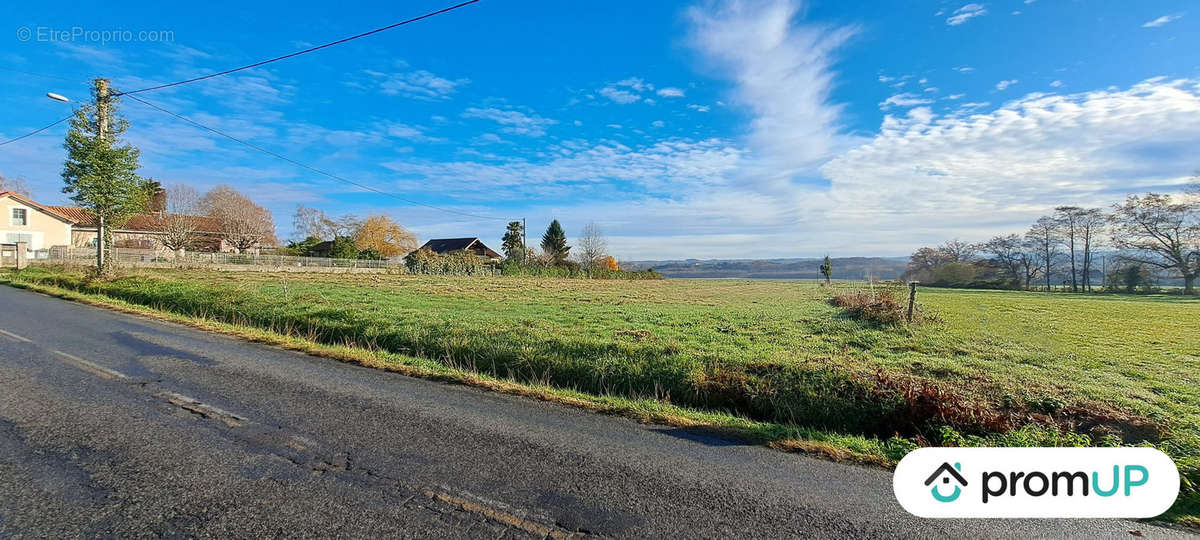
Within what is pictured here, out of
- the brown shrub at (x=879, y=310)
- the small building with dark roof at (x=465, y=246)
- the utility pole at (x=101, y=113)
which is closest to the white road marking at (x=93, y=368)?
the brown shrub at (x=879, y=310)

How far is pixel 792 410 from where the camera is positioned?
6.16 meters

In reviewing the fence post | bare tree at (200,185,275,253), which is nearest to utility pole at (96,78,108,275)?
the fence post

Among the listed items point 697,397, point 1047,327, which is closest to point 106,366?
point 697,397

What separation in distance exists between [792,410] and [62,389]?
27.5 feet

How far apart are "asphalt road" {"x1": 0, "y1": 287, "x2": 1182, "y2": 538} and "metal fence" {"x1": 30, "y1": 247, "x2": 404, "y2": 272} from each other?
34295 millimetres

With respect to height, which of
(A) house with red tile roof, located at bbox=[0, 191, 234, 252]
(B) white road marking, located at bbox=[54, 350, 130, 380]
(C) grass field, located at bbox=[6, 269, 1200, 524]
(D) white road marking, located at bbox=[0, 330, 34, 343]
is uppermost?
(A) house with red tile roof, located at bbox=[0, 191, 234, 252]

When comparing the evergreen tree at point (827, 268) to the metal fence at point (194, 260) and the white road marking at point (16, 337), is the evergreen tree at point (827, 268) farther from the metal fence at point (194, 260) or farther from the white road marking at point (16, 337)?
the white road marking at point (16, 337)

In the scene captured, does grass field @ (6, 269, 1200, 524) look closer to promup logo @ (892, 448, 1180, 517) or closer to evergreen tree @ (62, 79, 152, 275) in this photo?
promup logo @ (892, 448, 1180, 517)

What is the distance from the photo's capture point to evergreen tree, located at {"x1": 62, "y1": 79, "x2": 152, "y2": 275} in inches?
768

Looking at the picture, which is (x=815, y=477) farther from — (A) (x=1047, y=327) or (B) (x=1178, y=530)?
(A) (x=1047, y=327)

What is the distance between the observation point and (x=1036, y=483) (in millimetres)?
3514

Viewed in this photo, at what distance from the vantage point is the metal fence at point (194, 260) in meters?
34.8

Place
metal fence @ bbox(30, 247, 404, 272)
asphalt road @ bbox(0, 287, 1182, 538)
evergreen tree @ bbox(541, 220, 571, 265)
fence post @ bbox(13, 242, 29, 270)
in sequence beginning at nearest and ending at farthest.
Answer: asphalt road @ bbox(0, 287, 1182, 538) → fence post @ bbox(13, 242, 29, 270) → metal fence @ bbox(30, 247, 404, 272) → evergreen tree @ bbox(541, 220, 571, 265)

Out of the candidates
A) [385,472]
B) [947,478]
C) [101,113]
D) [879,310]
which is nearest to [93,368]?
[385,472]
